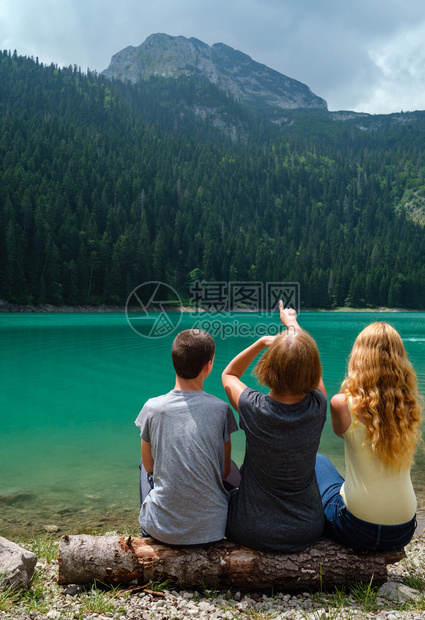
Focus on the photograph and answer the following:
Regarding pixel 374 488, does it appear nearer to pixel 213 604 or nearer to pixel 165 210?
pixel 213 604

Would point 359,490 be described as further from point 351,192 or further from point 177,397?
point 351,192

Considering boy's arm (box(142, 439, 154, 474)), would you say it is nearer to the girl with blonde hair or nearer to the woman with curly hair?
the girl with blonde hair

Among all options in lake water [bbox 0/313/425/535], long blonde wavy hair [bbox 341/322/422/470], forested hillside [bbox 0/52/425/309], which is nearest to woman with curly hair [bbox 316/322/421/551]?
long blonde wavy hair [bbox 341/322/422/470]

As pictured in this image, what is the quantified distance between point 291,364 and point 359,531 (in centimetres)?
141

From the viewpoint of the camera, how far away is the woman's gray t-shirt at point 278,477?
3041 mm

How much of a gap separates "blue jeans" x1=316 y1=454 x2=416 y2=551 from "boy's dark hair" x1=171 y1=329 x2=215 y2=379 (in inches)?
60.7

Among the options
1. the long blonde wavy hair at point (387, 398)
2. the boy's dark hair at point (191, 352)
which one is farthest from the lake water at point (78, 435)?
the long blonde wavy hair at point (387, 398)

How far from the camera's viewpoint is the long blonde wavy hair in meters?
2.99

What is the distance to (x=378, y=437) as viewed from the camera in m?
2.97

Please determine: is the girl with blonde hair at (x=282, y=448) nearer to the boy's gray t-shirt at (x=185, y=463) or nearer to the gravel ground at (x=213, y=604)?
the boy's gray t-shirt at (x=185, y=463)

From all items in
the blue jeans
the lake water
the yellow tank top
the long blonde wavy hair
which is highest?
the long blonde wavy hair

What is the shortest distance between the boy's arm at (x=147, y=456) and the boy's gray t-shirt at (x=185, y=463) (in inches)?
3.2

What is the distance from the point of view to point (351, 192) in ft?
614

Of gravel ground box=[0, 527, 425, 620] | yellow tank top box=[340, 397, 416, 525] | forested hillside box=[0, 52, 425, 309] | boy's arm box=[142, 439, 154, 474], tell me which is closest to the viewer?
gravel ground box=[0, 527, 425, 620]
